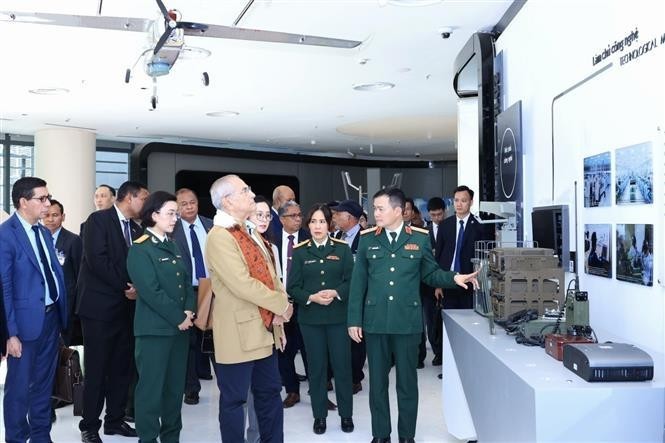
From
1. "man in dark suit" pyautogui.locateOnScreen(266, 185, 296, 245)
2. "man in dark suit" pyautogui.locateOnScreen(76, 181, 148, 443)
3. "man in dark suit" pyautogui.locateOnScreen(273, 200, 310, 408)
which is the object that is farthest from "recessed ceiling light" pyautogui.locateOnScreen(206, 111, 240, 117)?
"man in dark suit" pyautogui.locateOnScreen(76, 181, 148, 443)

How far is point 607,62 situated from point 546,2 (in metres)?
1.11

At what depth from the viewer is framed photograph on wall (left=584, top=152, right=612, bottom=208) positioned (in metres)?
3.15

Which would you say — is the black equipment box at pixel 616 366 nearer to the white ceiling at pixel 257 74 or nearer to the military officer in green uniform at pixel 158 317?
the military officer in green uniform at pixel 158 317

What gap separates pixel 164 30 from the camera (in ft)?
12.0

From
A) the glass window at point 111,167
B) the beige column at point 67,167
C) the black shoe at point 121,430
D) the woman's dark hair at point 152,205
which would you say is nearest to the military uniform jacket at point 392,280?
the woman's dark hair at point 152,205

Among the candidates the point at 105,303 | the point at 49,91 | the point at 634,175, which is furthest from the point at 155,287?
the point at 49,91

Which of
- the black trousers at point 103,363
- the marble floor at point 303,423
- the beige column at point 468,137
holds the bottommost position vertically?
the marble floor at point 303,423

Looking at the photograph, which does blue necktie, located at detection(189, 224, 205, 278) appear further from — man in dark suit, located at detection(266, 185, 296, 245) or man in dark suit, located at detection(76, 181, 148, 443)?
man in dark suit, located at detection(76, 181, 148, 443)

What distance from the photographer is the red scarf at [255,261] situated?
322 cm

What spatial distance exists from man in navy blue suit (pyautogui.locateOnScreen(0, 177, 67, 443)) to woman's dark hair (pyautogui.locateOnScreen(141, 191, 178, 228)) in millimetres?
608

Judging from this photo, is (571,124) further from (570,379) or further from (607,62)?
(570,379)

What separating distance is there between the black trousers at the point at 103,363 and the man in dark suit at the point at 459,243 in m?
2.69

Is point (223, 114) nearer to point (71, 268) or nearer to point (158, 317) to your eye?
point (71, 268)

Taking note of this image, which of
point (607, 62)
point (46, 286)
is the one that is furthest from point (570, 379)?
point (46, 286)
